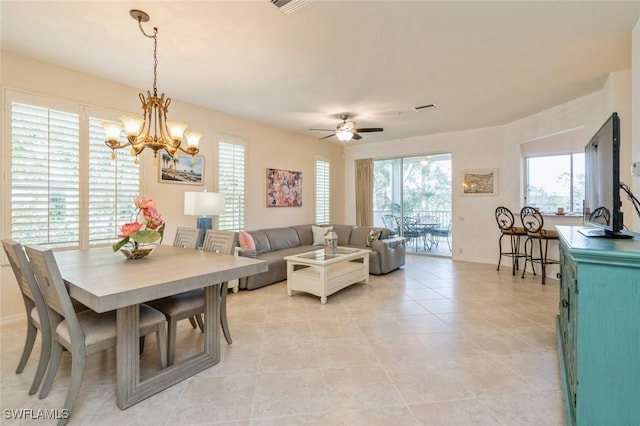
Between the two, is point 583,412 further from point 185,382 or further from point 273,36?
point 273,36

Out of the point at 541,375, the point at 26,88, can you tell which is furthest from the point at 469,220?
the point at 26,88

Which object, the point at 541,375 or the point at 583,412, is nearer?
the point at 583,412

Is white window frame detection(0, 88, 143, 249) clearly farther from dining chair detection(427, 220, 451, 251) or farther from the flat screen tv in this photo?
dining chair detection(427, 220, 451, 251)

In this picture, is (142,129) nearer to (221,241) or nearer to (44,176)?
(221,241)

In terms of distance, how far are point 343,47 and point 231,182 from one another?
3062mm

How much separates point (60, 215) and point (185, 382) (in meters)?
2.58

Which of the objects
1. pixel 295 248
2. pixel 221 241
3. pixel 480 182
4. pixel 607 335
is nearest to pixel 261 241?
pixel 295 248

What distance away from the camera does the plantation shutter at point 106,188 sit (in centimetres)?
347

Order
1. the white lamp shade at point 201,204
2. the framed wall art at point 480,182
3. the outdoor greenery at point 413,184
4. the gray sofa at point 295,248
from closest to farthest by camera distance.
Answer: the white lamp shade at point 201,204 < the gray sofa at point 295,248 < the framed wall art at point 480,182 < the outdoor greenery at point 413,184

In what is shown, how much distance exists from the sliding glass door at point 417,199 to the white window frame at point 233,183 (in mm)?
3682

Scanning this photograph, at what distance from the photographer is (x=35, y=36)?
264 centimetres

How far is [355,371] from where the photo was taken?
7.11 ft

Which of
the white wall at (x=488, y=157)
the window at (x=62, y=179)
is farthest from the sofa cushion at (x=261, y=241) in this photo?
the white wall at (x=488, y=157)

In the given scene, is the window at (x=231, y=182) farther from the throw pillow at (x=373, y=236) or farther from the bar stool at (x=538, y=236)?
the bar stool at (x=538, y=236)
